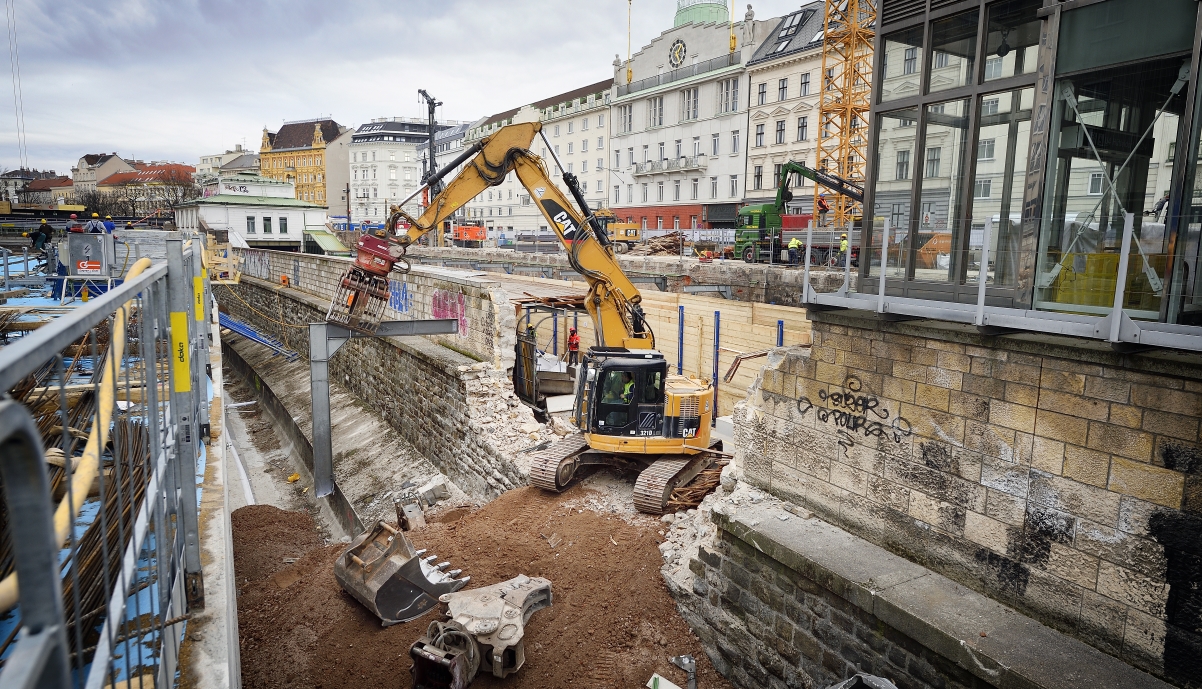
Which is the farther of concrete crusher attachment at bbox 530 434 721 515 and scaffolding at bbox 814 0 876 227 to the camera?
scaffolding at bbox 814 0 876 227

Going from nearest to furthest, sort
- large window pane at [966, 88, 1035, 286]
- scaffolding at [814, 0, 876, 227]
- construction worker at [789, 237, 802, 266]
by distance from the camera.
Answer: large window pane at [966, 88, 1035, 286] < construction worker at [789, 237, 802, 266] < scaffolding at [814, 0, 876, 227]

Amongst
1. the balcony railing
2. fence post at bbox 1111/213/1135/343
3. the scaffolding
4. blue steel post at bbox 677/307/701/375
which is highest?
the balcony railing

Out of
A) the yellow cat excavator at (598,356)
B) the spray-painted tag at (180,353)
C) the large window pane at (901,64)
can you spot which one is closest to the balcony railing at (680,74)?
the yellow cat excavator at (598,356)

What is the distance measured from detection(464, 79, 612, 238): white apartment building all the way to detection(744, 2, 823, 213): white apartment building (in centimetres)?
1447

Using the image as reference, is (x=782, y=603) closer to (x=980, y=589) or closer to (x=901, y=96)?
(x=980, y=589)

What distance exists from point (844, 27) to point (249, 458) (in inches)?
1270

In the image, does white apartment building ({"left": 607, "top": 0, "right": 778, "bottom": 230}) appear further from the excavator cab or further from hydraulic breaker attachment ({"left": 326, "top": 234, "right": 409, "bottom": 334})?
the excavator cab

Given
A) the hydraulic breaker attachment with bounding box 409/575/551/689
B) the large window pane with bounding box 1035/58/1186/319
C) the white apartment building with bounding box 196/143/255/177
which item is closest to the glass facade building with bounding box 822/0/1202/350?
the large window pane with bounding box 1035/58/1186/319

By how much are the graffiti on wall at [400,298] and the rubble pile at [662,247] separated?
779 inches

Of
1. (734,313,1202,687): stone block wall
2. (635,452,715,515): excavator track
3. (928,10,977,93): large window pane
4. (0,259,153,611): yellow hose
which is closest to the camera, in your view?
(0,259,153,611): yellow hose

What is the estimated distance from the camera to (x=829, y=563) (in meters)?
6.00

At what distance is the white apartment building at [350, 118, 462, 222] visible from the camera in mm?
83312

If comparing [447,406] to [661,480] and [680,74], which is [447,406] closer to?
[661,480]

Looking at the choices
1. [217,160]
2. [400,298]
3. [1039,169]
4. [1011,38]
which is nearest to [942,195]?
[1039,169]
